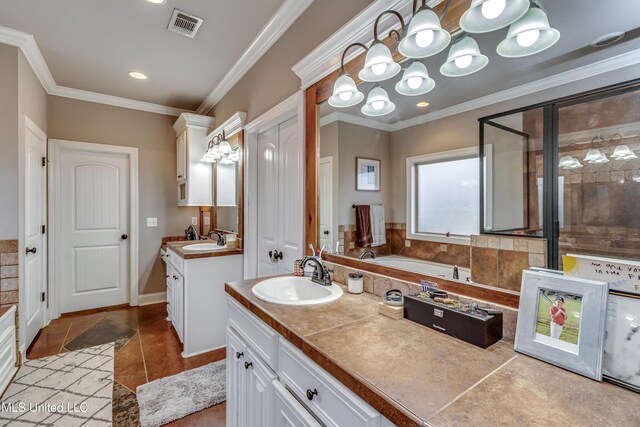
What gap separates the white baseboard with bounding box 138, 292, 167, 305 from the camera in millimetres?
4027

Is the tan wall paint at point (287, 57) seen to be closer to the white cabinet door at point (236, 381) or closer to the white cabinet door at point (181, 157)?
the white cabinet door at point (181, 157)

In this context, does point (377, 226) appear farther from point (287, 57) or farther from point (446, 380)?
point (287, 57)

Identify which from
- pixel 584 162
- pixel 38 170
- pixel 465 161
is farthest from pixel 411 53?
pixel 38 170

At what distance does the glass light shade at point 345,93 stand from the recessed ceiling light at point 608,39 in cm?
88

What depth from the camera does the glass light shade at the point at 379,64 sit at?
4.03 feet

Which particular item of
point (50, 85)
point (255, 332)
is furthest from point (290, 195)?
point (50, 85)

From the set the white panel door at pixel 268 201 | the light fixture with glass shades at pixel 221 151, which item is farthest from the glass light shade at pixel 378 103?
the light fixture with glass shades at pixel 221 151

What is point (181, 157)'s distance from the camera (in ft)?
12.9

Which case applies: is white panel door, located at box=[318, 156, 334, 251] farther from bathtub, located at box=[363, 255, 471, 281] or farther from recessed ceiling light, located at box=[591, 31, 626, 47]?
recessed ceiling light, located at box=[591, 31, 626, 47]

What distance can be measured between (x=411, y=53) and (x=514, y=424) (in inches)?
47.1

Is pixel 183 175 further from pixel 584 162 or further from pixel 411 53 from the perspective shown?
pixel 584 162

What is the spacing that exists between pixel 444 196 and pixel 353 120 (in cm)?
70

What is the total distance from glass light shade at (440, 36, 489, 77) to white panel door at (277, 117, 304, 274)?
42.4 inches

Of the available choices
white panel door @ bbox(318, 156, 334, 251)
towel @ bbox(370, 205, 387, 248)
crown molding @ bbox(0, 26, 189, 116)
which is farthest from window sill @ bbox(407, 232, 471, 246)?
crown molding @ bbox(0, 26, 189, 116)
